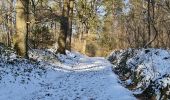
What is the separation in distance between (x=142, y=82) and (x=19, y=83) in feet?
16.1

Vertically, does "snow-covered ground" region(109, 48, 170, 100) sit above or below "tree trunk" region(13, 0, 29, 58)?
below

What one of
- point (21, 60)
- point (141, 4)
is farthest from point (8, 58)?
point (141, 4)

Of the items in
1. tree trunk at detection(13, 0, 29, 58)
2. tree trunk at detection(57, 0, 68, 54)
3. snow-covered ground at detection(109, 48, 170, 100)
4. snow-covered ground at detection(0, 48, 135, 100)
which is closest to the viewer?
snow-covered ground at detection(109, 48, 170, 100)

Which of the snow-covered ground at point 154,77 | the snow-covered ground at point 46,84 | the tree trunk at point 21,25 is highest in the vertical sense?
the tree trunk at point 21,25

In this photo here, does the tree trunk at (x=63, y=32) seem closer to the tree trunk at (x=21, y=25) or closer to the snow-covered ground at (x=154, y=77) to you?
the tree trunk at (x=21, y=25)

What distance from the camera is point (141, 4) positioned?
4356 cm

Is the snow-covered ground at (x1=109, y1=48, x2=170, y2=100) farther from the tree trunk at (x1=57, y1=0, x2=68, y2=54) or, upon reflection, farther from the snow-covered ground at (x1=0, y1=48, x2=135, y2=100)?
the tree trunk at (x1=57, y1=0, x2=68, y2=54)

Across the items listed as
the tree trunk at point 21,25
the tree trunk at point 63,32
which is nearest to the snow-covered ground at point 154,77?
the tree trunk at point 21,25

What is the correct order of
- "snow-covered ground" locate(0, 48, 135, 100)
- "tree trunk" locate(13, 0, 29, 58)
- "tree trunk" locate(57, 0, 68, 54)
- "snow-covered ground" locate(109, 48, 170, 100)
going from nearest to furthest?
"snow-covered ground" locate(109, 48, 170, 100), "snow-covered ground" locate(0, 48, 135, 100), "tree trunk" locate(13, 0, 29, 58), "tree trunk" locate(57, 0, 68, 54)

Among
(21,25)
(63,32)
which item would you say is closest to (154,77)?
(21,25)

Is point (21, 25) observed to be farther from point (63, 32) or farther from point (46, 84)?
point (63, 32)

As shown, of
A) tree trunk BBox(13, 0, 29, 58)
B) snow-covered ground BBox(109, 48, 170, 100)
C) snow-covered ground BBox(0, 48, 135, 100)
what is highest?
tree trunk BBox(13, 0, 29, 58)

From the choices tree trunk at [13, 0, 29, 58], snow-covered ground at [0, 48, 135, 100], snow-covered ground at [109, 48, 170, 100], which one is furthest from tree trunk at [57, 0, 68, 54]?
snow-covered ground at [109, 48, 170, 100]

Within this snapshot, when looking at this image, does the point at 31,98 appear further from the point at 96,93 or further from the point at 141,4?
the point at 141,4
